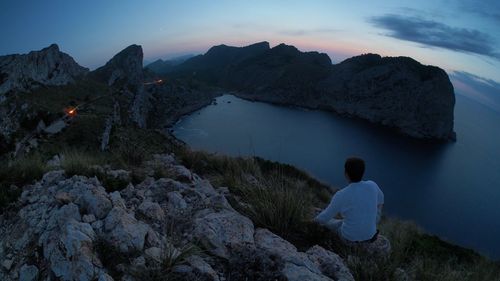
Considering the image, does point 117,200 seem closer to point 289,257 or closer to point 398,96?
point 289,257

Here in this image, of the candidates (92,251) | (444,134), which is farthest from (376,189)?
(444,134)

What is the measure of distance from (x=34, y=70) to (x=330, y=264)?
6973 centimetres

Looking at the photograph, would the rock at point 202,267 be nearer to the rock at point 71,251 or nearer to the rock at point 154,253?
the rock at point 154,253

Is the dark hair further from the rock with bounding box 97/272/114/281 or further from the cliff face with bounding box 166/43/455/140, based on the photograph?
the cliff face with bounding box 166/43/455/140

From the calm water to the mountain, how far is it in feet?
93.1

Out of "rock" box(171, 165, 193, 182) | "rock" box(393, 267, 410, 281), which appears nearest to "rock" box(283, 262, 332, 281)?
"rock" box(393, 267, 410, 281)

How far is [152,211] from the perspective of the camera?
431cm

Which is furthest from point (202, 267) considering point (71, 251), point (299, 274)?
point (71, 251)

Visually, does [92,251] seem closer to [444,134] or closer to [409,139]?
[409,139]

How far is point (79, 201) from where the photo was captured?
4.02 meters

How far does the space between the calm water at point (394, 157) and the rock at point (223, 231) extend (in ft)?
86.8

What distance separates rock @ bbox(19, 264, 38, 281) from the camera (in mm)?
3025

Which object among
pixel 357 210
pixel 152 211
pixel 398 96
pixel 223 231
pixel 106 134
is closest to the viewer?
pixel 223 231

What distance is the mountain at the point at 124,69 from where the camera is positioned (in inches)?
4665
